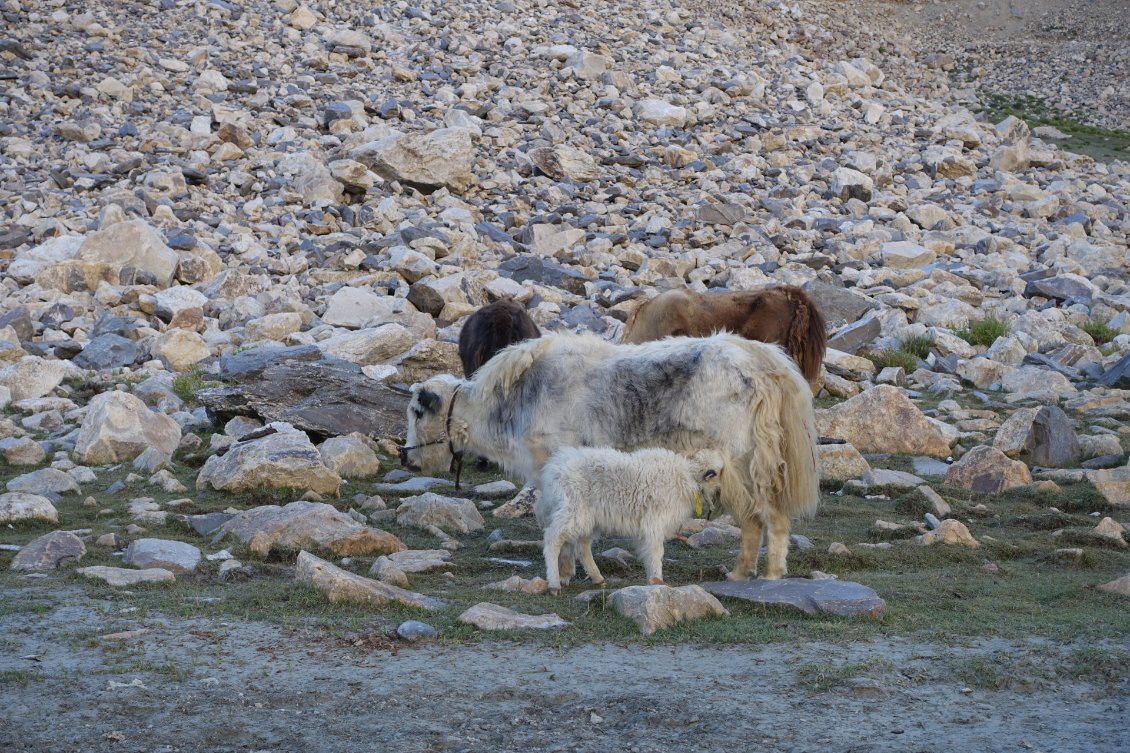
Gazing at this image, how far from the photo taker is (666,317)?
417 inches

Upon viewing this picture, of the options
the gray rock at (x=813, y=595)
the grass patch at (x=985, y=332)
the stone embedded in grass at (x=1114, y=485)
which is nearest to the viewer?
the gray rock at (x=813, y=595)

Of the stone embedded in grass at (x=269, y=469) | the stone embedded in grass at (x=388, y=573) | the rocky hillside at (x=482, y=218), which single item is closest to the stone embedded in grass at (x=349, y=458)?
the rocky hillside at (x=482, y=218)

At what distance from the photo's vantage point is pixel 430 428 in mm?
7398

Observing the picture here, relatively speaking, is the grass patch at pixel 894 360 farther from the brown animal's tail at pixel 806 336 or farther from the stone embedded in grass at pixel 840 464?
the stone embedded in grass at pixel 840 464

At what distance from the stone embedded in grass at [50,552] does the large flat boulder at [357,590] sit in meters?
1.51

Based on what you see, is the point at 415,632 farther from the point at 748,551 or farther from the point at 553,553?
the point at 748,551

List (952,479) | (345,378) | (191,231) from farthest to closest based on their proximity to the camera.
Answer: (191,231), (345,378), (952,479)

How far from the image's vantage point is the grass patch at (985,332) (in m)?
13.7

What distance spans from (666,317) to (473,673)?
6551 millimetres

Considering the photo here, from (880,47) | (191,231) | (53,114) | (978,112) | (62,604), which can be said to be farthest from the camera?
(880,47)

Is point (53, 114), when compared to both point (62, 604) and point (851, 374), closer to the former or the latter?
point (851, 374)

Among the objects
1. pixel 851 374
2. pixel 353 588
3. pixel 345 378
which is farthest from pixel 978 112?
pixel 353 588

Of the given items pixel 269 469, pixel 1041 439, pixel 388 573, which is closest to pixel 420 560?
pixel 388 573

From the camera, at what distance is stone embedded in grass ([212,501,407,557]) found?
253 inches
